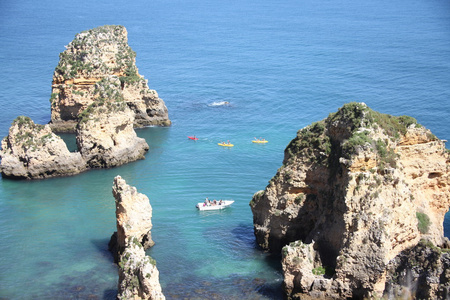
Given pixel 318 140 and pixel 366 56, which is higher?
pixel 366 56

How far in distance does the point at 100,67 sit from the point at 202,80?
33.7m

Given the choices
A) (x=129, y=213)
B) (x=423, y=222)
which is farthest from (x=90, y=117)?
(x=423, y=222)

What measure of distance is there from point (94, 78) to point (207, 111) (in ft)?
66.3

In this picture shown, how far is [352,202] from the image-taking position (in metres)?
38.2

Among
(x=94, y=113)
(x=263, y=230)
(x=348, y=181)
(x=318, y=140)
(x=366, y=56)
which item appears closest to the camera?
(x=348, y=181)

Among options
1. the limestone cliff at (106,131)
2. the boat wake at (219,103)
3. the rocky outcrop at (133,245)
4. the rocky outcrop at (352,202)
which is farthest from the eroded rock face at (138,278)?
the boat wake at (219,103)

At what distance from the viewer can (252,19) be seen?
173750 millimetres

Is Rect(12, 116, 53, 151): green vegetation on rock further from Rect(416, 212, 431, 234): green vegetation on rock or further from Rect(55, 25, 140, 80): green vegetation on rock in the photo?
Rect(416, 212, 431, 234): green vegetation on rock

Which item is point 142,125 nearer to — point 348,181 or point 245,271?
point 245,271

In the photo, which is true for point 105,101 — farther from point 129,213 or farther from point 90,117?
point 129,213

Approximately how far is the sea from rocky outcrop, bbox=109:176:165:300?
2483 millimetres

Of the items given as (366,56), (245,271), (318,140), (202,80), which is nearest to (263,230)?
(245,271)

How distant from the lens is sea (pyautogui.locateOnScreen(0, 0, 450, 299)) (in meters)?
45.3

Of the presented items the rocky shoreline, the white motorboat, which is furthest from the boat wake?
the white motorboat
